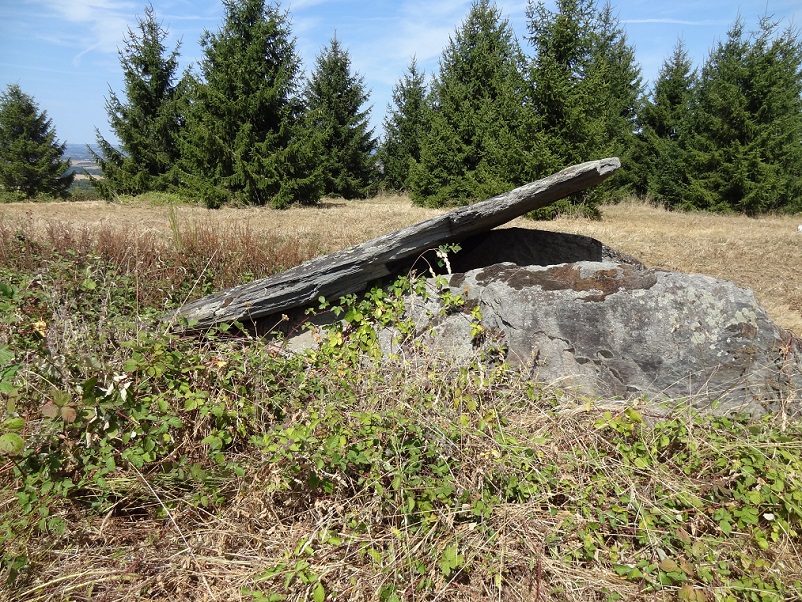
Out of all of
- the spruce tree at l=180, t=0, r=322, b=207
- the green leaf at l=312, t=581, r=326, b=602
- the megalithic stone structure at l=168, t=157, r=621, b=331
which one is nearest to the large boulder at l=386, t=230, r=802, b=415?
the megalithic stone structure at l=168, t=157, r=621, b=331

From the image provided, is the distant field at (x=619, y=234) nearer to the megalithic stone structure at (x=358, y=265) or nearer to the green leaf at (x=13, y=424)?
the megalithic stone structure at (x=358, y=265)

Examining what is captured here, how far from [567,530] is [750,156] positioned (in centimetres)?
1802

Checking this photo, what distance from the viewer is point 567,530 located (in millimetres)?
2293

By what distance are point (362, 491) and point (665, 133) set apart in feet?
72.1

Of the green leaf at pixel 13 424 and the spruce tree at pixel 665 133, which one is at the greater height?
the spruce tree at pixel 665 133

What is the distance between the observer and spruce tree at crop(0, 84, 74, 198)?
856 inches

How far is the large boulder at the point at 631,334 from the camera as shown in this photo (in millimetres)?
3102

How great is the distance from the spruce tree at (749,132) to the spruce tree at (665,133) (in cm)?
83

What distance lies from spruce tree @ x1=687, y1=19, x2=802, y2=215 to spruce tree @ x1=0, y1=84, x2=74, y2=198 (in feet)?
85.6

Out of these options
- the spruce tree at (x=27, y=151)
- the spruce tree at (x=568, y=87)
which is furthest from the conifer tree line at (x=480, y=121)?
the spruce tree at (x=27, y=151)

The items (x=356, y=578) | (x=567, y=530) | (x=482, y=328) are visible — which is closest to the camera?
(x=356, y=578)

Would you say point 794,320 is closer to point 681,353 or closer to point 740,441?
point 681,353

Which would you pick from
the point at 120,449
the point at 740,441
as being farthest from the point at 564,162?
the point at 120,449

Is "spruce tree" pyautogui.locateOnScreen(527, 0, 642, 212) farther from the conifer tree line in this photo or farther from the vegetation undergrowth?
the vegetation undergrowth
